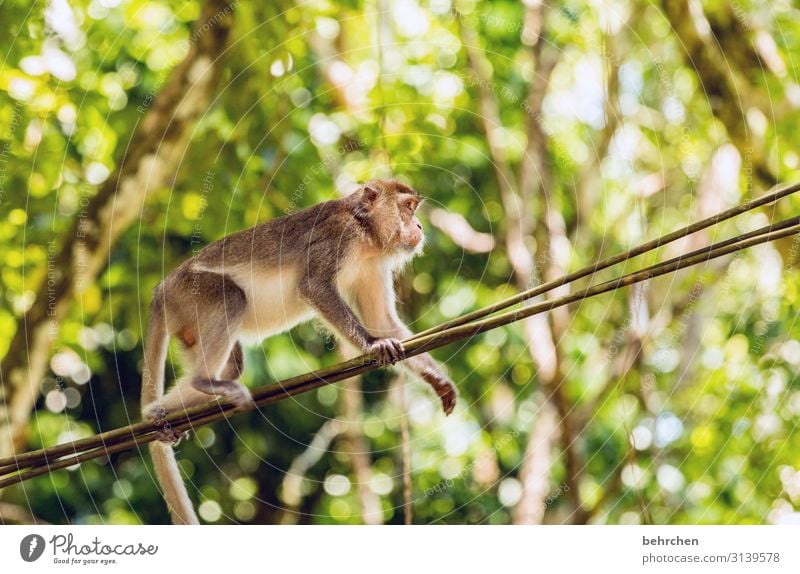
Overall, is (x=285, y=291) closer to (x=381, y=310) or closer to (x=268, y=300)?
(x=268, y=300)

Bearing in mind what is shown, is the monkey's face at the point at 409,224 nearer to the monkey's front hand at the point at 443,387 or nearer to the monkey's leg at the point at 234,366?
the monkey's front hand at the point at 443,387

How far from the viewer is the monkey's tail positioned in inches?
227

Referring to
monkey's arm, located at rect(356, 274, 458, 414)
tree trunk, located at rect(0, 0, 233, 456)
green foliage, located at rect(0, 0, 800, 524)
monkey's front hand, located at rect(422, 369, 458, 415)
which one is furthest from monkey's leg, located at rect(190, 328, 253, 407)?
tree trunk, located at rect(0, 0, 233, 456)

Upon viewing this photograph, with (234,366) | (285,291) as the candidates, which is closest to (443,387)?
(285,291)

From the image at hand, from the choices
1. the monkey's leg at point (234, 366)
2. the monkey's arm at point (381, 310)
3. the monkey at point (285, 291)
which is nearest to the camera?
the monkey at point (285, 291)

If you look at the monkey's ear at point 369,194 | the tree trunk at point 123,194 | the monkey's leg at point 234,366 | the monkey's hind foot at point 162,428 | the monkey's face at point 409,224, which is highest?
the tree trunk at point 123,194

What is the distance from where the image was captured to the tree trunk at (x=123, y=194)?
820cm

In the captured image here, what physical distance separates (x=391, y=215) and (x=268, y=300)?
38.9 inches

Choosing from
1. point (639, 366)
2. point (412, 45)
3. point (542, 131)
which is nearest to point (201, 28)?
point (412, 45)

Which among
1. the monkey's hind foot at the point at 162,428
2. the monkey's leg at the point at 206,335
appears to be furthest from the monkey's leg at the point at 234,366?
the monkey's hind foot at the point at 162,428

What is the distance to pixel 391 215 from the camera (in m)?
6.55

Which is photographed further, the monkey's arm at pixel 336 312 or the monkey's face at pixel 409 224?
the monkey's face at pixel 409 224

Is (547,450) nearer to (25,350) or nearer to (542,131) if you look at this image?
(542,131)

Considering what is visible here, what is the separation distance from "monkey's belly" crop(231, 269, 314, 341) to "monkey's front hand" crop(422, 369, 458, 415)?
918mm
